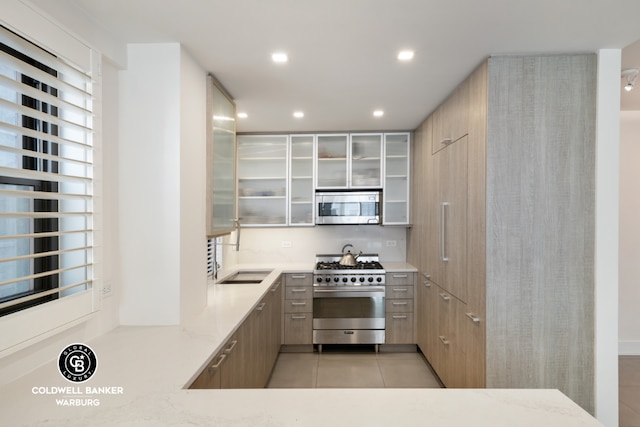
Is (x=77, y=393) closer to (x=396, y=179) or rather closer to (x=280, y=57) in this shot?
(x=280, y=57)

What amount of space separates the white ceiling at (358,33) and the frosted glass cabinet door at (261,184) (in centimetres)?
156

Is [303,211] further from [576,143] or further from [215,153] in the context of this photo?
[576,143]

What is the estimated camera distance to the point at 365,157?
4.27 meters

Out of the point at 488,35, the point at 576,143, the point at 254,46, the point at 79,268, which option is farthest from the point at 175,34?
the point at 576,143

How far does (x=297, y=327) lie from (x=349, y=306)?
25.3 inches

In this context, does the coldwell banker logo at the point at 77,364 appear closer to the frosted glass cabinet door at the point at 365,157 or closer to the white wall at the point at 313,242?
the white wall at the point at 313,242

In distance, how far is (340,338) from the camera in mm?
4004

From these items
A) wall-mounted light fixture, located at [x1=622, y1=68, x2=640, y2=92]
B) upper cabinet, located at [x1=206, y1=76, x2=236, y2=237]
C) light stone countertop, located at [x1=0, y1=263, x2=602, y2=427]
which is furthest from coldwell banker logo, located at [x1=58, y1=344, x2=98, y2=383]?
wall-mounted light fixture, located at [x1=622, y1=68, x2=640, y2=92]

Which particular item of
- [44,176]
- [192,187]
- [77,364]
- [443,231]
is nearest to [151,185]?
[192,187]

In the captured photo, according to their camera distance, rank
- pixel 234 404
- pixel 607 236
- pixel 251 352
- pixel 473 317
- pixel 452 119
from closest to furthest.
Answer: pixel 234 404, pixel 607 236, pixel 473 317, pixel 251 352, pixel 452 119

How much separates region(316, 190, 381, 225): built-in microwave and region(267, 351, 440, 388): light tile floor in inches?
60.1

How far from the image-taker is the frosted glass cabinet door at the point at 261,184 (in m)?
4.33

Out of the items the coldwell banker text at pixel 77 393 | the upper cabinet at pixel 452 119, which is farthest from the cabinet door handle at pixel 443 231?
the coldwell banker text at pixel 77 393

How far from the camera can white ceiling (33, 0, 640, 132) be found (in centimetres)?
168
